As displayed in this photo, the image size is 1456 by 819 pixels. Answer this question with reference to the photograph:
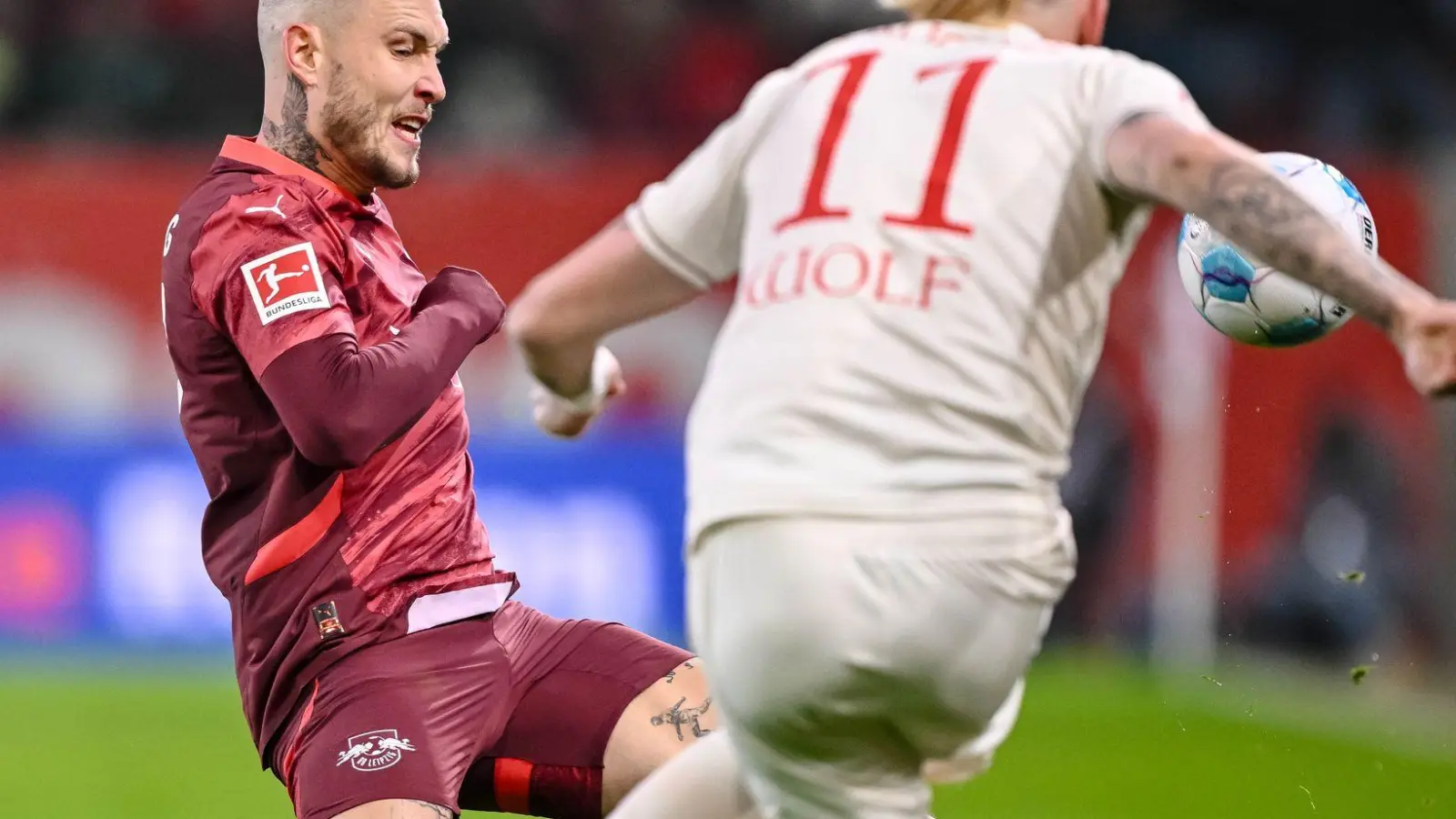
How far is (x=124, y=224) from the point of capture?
989cm

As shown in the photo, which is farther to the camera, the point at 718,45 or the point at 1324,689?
the point at 718,45

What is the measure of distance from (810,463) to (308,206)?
5.15 feet

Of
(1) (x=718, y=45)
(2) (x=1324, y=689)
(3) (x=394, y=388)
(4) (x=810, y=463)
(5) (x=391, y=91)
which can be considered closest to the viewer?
(4) (x=810, y=463)

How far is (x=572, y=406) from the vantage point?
9.67ft

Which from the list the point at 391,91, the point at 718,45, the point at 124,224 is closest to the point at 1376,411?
the point at 718,45

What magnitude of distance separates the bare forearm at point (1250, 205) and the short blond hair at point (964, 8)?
1.32 ft

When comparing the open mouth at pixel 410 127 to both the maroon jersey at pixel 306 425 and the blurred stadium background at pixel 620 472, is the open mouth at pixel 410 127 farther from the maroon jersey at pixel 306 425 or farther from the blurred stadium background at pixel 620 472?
→ the blurred stadium background at pixel 620 472

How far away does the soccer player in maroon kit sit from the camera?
3371 millimetres

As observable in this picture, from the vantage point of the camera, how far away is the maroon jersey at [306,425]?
11.1ft

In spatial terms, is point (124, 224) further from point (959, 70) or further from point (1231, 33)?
point (959, 70)

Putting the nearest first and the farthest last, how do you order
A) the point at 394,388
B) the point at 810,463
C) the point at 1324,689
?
1. the point at 810,463
2. the point at 394,388
3. the point at 1324,689

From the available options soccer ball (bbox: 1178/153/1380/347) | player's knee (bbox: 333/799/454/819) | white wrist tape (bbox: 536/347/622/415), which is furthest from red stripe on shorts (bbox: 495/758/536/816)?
soccer ball (bbox: 1178/153/1380/347)

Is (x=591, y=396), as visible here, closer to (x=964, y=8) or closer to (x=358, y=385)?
(x=358, y=385)

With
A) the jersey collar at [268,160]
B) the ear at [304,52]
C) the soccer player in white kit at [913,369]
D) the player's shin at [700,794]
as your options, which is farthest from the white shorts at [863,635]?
the ear at [304,52]
